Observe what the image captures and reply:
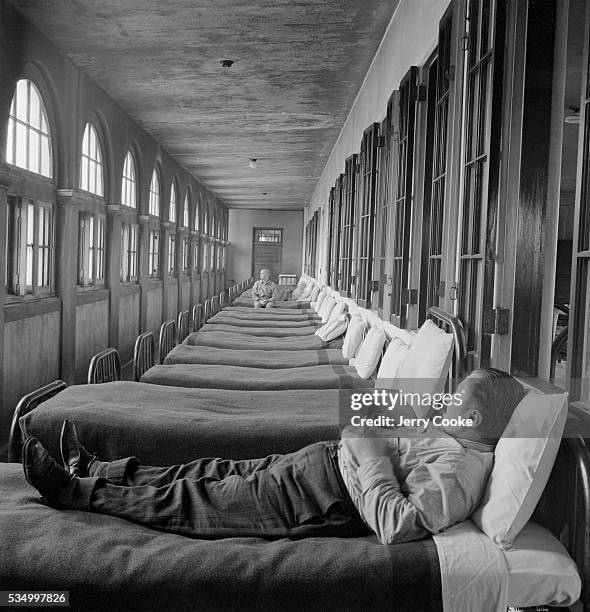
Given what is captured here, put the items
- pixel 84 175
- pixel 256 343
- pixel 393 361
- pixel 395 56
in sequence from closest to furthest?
pixel 393 361 → pixel 395 56 → pixel 256 343 → pixel 84 175

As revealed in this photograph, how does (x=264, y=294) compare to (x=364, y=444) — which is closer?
(x=364, y=444)

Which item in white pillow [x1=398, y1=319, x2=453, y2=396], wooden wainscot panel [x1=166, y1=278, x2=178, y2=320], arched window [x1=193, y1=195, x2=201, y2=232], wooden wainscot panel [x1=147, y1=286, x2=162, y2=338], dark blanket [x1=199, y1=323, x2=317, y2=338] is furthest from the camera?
arched window [x1=193, y1=195, x2=201, y2=232]

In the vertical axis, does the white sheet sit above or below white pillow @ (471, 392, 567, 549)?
below

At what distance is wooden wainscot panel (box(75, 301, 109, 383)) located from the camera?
7.03 m

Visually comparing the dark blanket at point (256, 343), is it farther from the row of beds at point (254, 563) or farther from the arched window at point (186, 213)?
the arched window at point (186, 213)

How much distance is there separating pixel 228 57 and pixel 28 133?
1.93 meters

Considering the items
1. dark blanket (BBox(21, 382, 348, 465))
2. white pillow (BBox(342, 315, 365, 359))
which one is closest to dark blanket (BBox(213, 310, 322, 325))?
white pillow (BBox(342, 315, 365, 359))

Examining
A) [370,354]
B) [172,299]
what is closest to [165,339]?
[370,354]

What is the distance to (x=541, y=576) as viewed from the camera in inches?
72.8

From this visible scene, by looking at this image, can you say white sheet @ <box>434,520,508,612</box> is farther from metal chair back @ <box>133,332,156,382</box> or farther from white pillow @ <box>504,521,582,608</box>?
metal chair back @ <box>133,332,156,382</box>

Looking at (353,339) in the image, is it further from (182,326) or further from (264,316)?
(264,316)

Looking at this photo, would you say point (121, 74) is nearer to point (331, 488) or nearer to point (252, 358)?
point (252, 358)

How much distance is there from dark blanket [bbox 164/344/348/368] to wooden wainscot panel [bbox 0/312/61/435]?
119 cm

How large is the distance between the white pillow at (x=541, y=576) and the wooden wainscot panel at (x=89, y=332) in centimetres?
577
